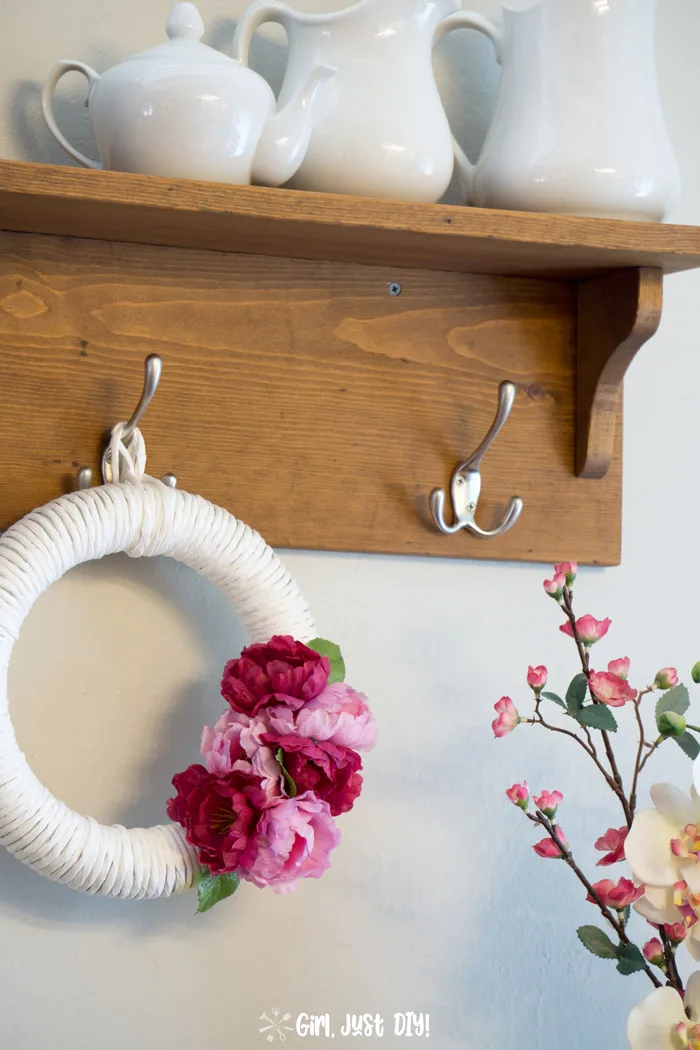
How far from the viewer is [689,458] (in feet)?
4.01

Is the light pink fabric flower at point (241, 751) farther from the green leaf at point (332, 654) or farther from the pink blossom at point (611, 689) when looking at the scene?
the pink blossom at point (611, 689)

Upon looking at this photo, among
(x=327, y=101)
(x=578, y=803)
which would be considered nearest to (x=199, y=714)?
(x=578, y=803)

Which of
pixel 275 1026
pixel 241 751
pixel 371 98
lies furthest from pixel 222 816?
pixel 371 98

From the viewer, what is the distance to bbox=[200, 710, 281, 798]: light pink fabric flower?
93 cm

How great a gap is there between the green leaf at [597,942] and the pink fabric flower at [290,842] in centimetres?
21

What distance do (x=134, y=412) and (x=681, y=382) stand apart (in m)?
0.58

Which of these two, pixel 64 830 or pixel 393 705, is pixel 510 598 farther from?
pixel 64 830

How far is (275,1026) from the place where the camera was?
1083 mm

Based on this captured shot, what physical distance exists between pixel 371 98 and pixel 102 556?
46 cm

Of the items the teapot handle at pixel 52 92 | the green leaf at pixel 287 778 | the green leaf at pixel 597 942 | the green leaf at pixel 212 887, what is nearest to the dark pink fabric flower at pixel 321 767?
the green leaf at pixel 287 778

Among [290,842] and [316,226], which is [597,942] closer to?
[290,842]

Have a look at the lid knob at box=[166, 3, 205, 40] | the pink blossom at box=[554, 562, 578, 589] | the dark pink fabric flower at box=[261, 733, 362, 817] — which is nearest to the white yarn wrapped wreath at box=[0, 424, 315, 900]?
the dark pink fabric flower at box=[261, 733, 362, 817]

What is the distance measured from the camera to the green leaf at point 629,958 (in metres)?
0.92

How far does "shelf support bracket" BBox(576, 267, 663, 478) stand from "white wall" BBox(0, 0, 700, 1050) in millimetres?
90
